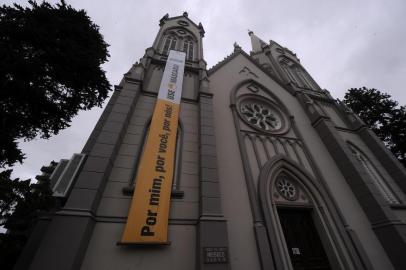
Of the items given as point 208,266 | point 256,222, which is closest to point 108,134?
point 208,266

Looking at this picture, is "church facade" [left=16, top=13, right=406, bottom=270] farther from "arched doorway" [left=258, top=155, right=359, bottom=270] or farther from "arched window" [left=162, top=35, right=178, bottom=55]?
"arched window" [left=162, top=35, right=178, bottom=55]

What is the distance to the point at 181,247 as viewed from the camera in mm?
5477

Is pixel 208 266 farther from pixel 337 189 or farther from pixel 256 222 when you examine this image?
pixel 337 189

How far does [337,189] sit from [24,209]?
1132 cm

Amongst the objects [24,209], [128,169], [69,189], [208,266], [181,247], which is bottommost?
[208,266]

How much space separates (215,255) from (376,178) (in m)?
10.8

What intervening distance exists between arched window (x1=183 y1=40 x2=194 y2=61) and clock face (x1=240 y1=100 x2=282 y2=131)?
545 centimetres

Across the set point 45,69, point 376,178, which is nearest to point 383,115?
point 376,178

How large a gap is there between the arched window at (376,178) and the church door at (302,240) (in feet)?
16.3

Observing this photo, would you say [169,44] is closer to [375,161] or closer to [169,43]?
[169,43]

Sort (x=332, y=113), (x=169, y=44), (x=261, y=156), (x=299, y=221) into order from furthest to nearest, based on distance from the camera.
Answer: (x=169, y=44) → (x=332, y=113) → (x=261, y=156) → (x=299, y=221)

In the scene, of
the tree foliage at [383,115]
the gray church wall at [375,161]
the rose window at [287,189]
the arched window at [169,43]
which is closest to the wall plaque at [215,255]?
the rose window at [287,189]

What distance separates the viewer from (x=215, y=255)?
496cm

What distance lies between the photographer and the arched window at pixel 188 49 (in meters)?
14.1
